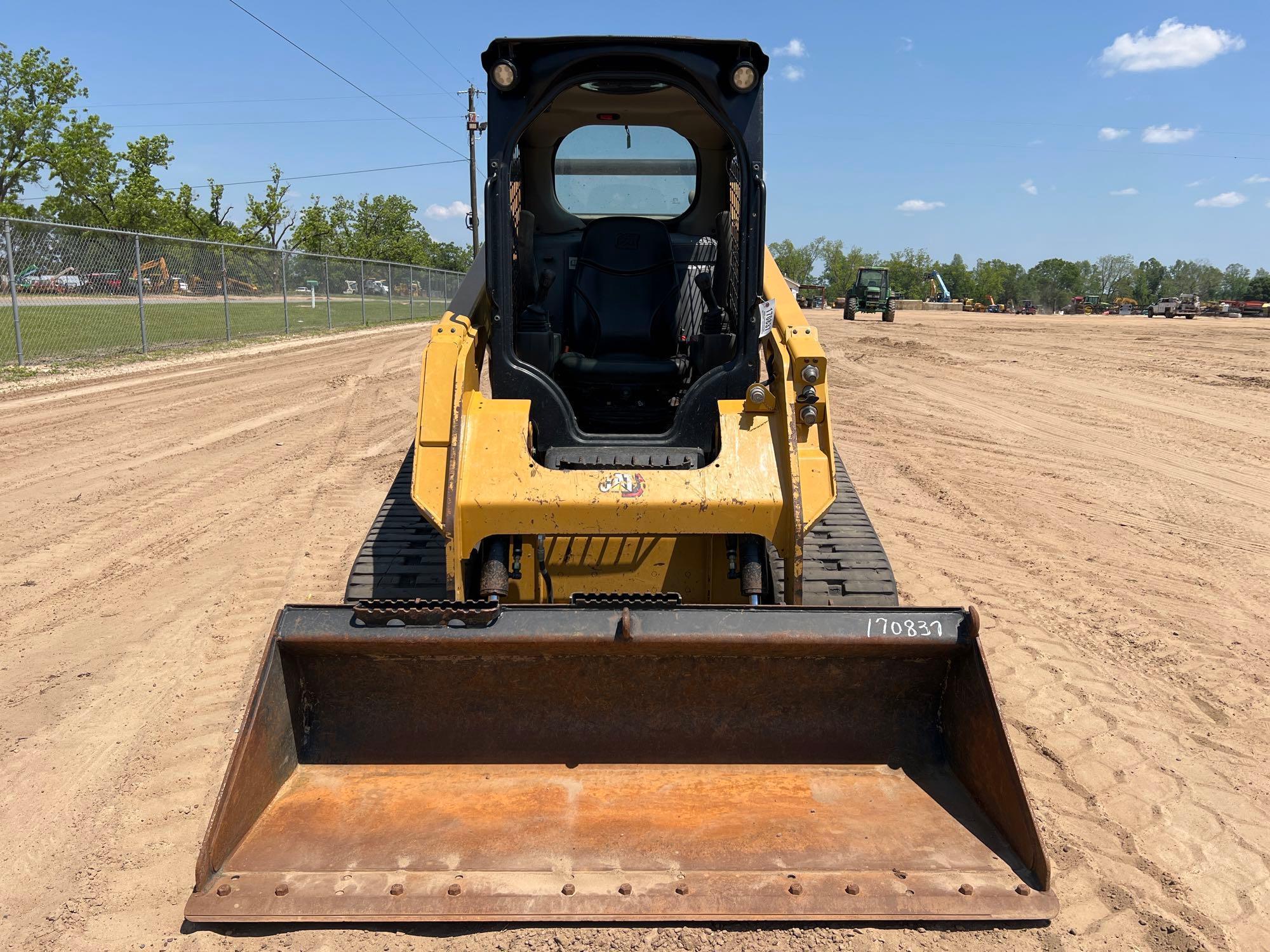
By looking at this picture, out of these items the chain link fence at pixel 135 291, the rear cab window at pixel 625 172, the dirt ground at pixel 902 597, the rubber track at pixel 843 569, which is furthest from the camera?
the chain link fence at pixel 135 291

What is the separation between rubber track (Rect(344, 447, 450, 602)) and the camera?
12.8 feet

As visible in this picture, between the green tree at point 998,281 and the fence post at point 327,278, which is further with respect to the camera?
the green tree at point 998,281

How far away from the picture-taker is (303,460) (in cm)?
845

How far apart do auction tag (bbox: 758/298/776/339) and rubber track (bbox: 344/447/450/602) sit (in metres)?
1.59

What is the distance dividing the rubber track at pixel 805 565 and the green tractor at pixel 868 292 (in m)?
38.3

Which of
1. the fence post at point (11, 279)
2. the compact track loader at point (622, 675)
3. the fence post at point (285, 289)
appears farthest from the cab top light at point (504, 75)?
the fence post at point (285, 289)

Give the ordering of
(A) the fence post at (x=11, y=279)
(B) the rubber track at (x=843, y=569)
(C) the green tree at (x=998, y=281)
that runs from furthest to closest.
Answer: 1. (C) the green tree at (x=998, y=281)
2. (A) the fence post at (x=11, y=279)
3. (B) the rubber track at (x=843, y=569)

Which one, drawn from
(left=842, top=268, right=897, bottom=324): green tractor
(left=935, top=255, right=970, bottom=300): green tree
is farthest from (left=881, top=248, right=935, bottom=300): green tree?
(left=842, top=268, right=897, bottom=324): green tractor

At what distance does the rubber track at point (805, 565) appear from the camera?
380 centimetres

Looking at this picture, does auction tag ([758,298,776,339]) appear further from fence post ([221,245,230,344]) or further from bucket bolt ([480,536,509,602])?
fence post ([221,245,230,344])

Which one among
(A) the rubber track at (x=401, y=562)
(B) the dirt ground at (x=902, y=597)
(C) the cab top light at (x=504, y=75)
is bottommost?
(B) the dirt ground at (x=902, y=597)

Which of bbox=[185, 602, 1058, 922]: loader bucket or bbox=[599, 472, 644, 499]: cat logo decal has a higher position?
bbox=[599, 472, 644, 499]: cat logo decal

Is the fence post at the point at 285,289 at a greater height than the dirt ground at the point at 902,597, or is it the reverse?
the fence post at the point at 285,289

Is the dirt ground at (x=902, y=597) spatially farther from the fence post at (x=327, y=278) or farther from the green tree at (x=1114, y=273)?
the green tree at (x=1114, y=273)
